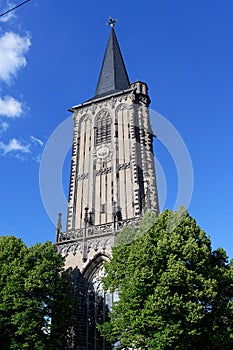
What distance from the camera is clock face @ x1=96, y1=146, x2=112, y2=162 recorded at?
3308cm

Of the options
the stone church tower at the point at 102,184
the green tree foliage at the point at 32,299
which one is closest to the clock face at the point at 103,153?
the stone church tower at the point at 102,184

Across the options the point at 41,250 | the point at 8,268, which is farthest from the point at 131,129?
the point at 8,268

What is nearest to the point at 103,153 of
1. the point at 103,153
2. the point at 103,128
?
the point at 103,153

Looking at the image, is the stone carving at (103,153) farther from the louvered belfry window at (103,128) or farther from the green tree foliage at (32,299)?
the green tree foliage at (32,299)

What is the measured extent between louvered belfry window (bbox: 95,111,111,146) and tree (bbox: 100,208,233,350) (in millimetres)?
15710

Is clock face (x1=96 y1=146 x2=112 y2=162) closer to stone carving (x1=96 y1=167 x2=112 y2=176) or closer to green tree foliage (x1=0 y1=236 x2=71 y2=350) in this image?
stone carving (x1=96 y1=167 x2=112 y2=176)

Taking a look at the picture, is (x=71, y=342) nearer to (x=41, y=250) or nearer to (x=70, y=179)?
(x=41, y=250)

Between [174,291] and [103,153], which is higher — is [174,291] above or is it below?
below

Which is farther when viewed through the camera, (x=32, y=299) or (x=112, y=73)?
(x=112, y=73)

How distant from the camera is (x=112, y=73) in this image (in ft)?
136

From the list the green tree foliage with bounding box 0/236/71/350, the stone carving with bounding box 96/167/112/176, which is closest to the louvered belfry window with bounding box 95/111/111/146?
the stone carving with bounding box 96/167/112/176

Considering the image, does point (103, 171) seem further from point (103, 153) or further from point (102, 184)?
point (103, 153)

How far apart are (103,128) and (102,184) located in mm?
6498

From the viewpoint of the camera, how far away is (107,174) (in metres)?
32.0
